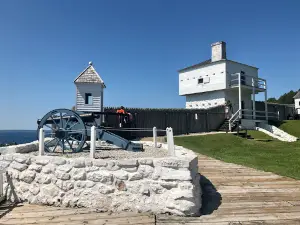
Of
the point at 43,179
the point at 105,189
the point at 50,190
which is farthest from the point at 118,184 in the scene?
the point at 43,179

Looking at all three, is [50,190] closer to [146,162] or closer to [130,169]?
[130,169]

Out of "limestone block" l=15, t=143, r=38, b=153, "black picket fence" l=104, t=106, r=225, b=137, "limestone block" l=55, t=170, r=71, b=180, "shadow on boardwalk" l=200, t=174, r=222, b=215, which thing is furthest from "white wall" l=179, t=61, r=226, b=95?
"limestone block" l=55, t=170, r=71, b=180

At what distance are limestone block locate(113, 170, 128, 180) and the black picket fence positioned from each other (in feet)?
46.3

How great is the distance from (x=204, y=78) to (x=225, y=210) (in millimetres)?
27202

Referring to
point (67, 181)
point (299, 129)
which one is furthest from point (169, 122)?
point (67, 181)

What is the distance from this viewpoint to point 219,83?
30.3 meters

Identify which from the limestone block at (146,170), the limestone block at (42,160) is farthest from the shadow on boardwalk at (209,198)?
the limestone block at (42,160)

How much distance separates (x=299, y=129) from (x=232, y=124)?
770 centimetres

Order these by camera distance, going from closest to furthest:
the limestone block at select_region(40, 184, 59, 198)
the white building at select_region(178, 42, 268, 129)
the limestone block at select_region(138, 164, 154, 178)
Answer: the limestone block at select_region(138, 164, 154, 178)
the limestone block at select_region(40, 184, 59, 198)
the white building at select_region(178, 42, 268, 129)

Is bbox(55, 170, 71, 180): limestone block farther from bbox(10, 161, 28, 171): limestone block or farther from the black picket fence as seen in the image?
the black picket fence

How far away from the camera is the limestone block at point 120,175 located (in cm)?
557

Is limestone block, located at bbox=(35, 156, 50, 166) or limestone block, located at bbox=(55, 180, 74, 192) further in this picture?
limestone block, located at bbox=(35, 156, 50, 166)

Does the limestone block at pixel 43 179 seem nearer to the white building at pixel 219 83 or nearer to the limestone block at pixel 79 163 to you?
the limestone block at pixel 79 163

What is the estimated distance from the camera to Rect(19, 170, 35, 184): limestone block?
20.3 ft
